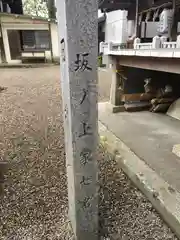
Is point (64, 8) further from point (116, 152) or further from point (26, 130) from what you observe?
point (26, 130)

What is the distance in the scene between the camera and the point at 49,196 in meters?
2.26

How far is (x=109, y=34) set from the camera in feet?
35.6

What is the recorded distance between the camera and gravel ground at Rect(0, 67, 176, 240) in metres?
1.85

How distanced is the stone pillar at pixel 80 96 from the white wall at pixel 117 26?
8312 mm

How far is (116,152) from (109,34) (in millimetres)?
9311

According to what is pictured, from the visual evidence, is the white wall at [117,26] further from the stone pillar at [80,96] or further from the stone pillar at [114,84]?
the stone pillar at [80,96]

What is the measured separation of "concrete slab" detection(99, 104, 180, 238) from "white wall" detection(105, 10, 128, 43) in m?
5.63

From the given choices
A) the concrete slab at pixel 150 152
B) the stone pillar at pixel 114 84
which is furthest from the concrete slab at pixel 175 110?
the stone pillar at pixel 114 84

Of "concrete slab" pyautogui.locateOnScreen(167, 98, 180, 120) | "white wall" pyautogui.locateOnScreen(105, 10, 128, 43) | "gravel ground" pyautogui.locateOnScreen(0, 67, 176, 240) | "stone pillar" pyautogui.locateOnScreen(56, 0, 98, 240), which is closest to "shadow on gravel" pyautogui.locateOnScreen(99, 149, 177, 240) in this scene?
"gravel ground" pyautogui.locateOnScreen(0, 67, 176, 240)

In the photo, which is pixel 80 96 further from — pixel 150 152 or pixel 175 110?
pixel 175 110

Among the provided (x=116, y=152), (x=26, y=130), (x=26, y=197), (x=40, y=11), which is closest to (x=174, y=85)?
(x=116, y=152)

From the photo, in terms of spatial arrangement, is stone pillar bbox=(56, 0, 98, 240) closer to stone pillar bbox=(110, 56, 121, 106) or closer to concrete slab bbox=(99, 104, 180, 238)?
concrete slab bbox=(99, 104, 180, 238)

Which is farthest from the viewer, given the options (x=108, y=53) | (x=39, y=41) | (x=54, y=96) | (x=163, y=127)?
(x=39, y=41)

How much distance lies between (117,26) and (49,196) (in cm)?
905
